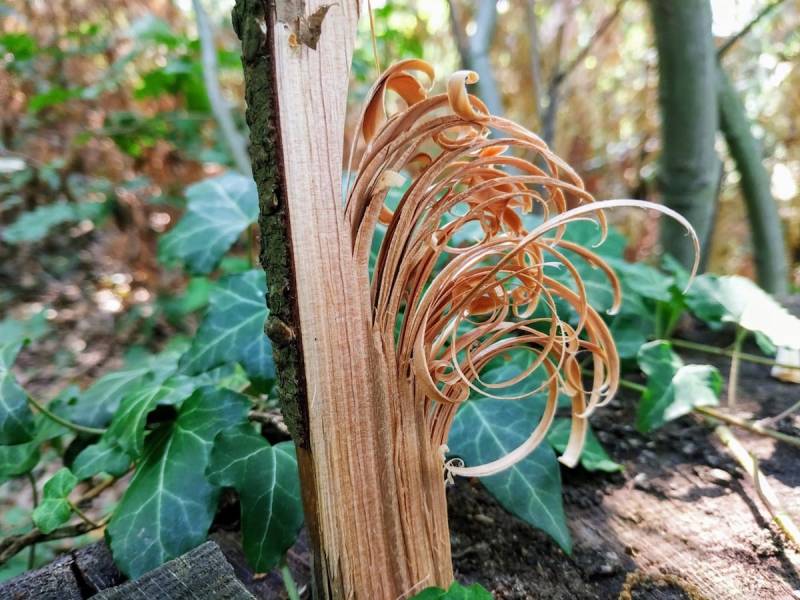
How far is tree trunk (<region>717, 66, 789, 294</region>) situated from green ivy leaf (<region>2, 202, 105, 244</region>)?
→ 2.49 metres

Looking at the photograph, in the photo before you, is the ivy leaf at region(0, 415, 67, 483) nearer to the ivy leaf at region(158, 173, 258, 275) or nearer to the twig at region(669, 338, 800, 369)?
the ivy leaf at region(158, 173, 258, 275)

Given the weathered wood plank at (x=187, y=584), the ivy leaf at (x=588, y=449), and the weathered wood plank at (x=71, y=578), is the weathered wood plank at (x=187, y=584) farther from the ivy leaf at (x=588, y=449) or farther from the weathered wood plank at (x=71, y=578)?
the ivy leaf at (x=588, y=449)

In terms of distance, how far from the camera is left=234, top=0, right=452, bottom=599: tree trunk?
45cm

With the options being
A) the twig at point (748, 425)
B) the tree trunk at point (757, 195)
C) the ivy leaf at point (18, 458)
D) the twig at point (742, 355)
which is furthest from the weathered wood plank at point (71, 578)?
the tree trunk at point (757, 195)

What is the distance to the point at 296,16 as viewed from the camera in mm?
438

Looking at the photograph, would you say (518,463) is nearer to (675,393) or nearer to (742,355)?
(675,393)

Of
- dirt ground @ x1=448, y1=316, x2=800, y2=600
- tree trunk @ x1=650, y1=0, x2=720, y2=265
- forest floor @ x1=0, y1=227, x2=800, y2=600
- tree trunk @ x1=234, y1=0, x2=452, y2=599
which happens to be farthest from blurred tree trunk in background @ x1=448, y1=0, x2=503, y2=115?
tree trunk @ x1=234, y1=0, x2=452, y2=599

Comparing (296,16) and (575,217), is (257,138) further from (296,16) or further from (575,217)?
(575,217)

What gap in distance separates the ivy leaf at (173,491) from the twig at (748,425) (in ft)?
2.58

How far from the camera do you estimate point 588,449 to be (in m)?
→ 0.80

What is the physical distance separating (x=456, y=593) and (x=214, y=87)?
195 cm

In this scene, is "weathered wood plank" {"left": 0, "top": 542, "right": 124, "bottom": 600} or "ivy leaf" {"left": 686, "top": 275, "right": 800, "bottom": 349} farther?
"ivy leaf" {"left": 686, "top": 275, "right": 800, "bottom": 349}

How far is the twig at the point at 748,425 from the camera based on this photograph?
82cm

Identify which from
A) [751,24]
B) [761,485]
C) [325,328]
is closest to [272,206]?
[325,328]
